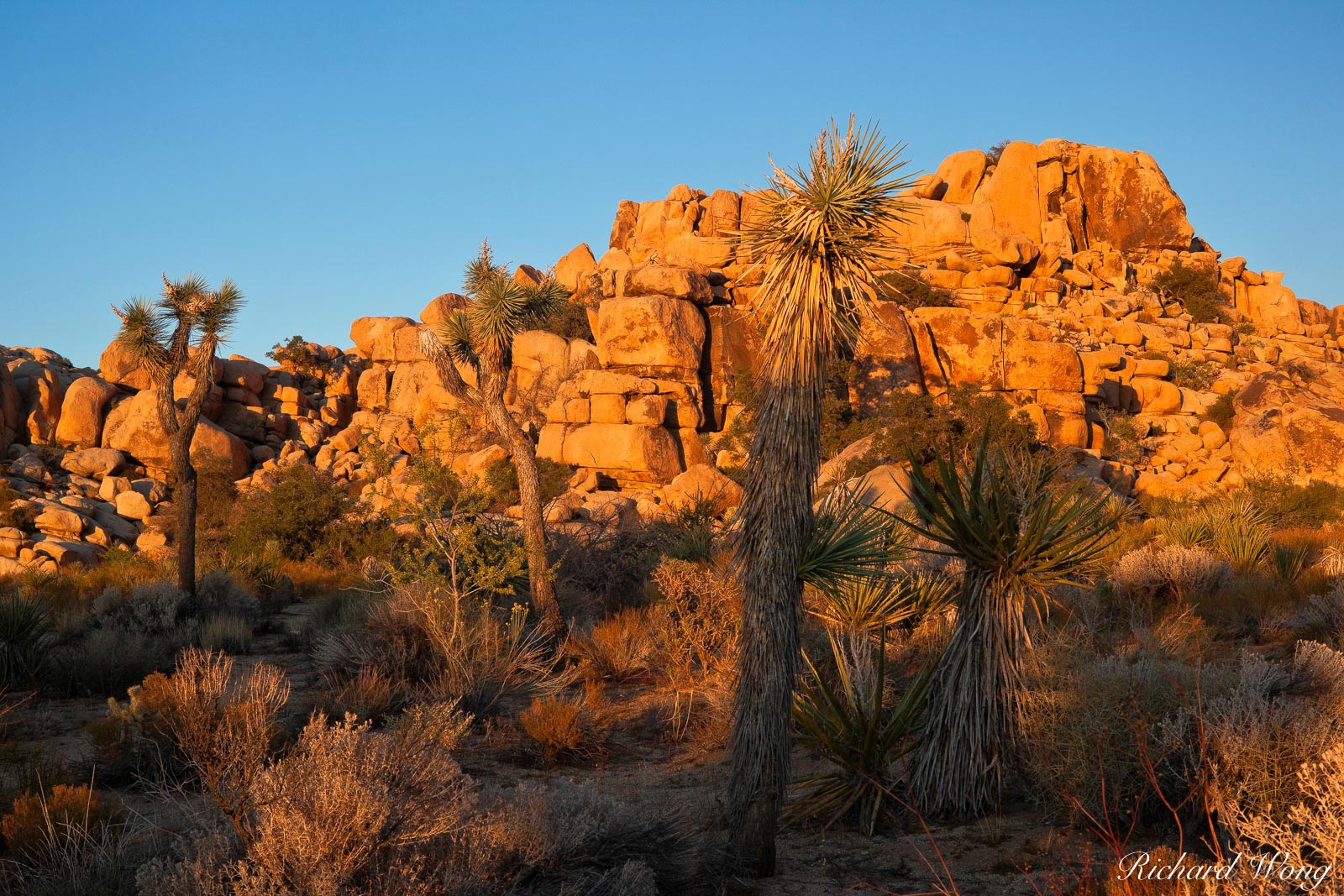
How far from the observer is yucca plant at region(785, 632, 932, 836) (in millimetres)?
6488

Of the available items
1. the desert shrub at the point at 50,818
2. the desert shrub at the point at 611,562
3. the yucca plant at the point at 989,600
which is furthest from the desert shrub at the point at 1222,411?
the desert shrub at the point at 50,818

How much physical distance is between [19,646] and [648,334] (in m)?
27.1

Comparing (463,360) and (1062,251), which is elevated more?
(1062,251)

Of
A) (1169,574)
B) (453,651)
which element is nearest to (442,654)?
(453,651)

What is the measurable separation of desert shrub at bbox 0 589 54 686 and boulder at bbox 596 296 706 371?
26623mm

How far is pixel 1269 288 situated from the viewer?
49.2 m

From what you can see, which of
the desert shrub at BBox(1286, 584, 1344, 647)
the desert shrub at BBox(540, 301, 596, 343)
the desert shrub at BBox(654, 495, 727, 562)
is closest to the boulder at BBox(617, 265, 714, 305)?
the desert shrub at BBox(540, 301, 596, 343)

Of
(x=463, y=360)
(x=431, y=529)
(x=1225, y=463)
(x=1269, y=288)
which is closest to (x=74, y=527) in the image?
(x=463, y=360)

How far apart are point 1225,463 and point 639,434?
20.7 metres

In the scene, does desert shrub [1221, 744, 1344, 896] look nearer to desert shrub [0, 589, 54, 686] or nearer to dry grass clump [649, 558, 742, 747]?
dry grass clump [649, 558, 742, 747]

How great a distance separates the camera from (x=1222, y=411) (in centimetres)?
3416

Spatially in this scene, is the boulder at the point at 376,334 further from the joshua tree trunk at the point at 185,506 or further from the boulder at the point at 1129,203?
the boulder at the point at 1129,203

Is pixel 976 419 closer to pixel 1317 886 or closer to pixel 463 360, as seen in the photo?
pixel 463 360

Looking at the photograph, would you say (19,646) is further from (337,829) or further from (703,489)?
(703,489)
